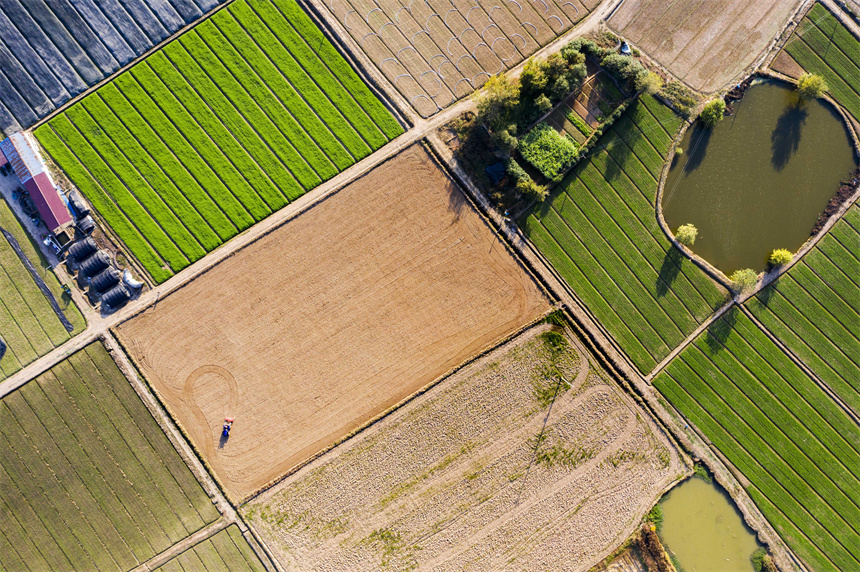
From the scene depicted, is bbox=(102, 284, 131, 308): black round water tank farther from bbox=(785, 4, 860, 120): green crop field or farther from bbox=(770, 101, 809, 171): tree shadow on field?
bbox=(785, 4, 860, 120): green crop field

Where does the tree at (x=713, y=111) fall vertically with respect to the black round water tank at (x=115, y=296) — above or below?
below

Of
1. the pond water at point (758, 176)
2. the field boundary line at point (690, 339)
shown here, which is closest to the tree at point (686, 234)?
the pond water at point (758, 176)

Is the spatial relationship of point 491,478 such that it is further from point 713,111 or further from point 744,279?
point 713,111

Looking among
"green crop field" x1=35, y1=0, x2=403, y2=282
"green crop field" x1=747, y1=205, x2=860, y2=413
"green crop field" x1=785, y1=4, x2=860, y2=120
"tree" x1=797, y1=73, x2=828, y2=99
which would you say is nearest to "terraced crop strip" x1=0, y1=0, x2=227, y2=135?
"green crop field" x1=35, y1=0, x2=403, y2=282

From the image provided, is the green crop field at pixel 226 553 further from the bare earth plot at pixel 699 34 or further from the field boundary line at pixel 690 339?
the bare earth plot at pixel 699 34

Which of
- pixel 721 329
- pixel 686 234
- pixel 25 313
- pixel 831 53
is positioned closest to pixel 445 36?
pixel 686 234

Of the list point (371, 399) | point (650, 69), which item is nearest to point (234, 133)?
point (371, 399)

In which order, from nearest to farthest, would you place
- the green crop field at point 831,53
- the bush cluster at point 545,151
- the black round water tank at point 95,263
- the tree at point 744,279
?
the black round water tank at point 95,263 < the tree at point 744,279 < the bush cluster at point 545,151 < the green crop field at point 831,53
